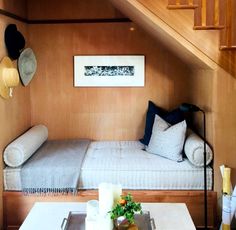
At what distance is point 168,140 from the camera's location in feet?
11.6

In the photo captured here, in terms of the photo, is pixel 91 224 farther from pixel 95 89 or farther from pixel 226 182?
pixel 95 89

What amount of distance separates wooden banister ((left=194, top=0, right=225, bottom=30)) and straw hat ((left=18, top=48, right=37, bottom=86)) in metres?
1.92

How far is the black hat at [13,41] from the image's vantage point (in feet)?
11.5

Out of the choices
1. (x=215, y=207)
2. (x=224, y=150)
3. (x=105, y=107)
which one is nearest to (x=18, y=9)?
(x=105, y=107)

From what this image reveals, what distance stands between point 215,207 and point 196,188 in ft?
0.78

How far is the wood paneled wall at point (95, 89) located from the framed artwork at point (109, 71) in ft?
0.20

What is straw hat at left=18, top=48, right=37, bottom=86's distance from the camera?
389 centimetres

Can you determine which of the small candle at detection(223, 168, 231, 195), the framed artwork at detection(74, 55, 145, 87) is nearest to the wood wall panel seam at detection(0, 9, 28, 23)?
the framed artwork at detection(74, 55, 145, 87)

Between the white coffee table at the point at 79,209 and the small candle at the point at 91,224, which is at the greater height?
the small candle at the point at 91,224

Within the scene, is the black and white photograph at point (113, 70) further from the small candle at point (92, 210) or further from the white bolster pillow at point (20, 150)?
the small candle at point (92, 210)

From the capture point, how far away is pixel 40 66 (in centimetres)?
434

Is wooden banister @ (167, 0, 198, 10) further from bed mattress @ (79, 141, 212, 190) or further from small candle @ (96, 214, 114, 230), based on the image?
small candle @ (96, 214, 114, 230)

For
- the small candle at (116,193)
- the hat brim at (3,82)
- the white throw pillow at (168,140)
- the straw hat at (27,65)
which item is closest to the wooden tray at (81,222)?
the small candle at (116,193)

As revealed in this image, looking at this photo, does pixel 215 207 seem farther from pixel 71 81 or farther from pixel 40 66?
pixel 40 66
